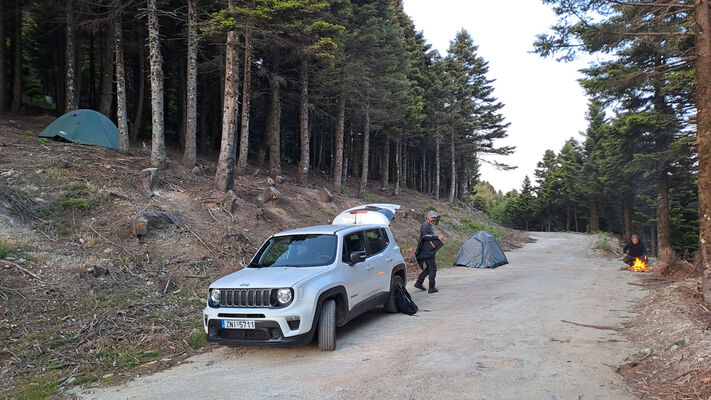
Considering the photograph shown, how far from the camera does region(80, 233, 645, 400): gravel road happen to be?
4.63 m

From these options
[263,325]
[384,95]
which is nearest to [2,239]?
[263,325]

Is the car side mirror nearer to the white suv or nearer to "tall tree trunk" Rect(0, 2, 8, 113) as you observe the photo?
the white suv

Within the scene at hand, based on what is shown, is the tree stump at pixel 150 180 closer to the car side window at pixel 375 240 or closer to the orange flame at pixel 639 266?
the car side window at pixel 375 240

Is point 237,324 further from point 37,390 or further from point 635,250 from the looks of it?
point 635,250

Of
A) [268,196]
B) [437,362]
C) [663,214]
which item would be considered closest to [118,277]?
[437,362]

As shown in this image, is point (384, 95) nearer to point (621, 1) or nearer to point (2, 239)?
point (621, 1)

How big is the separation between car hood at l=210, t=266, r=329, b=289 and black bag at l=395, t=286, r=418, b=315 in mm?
2464

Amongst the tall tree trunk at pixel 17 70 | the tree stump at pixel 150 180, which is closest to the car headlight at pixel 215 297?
the tree stump at pixel 150 180

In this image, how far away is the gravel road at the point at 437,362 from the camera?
463cm

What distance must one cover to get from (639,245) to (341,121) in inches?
610

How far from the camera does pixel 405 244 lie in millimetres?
19016

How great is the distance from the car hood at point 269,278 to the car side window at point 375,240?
166cm

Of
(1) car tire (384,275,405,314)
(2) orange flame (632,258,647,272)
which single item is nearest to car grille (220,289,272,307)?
(1) car tire (384,275,405,314)

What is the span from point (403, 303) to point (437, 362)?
9.49 feet
